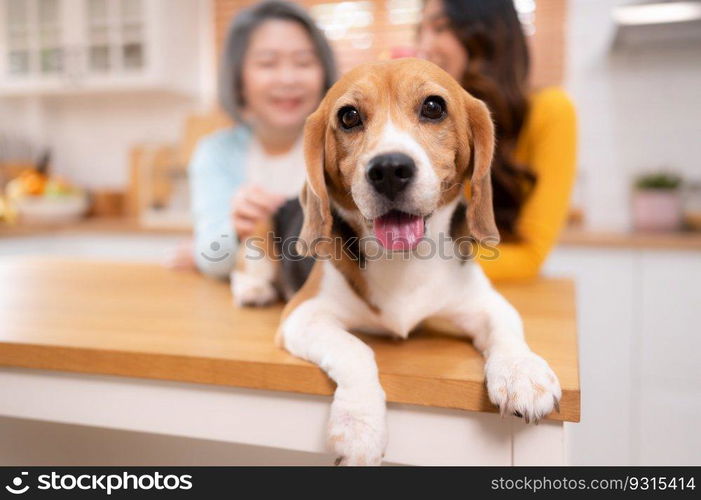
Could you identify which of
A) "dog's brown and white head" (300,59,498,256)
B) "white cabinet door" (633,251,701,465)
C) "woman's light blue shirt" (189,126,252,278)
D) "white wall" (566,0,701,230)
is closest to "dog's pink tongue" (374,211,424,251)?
"dog's brown and white head" (300,59,498,256)

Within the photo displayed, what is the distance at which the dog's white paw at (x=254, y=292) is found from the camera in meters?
1.12

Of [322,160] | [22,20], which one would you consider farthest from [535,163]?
[22,20]

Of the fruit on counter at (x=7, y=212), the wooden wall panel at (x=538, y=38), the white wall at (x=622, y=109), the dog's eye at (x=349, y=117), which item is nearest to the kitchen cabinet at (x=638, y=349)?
the white wall at (x=622, y=109)

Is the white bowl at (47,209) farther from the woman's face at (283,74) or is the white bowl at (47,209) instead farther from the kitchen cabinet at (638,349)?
the kitchen cabinet at (638,349)

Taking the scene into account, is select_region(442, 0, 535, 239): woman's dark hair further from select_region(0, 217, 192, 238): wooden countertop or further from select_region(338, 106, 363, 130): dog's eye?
select_region(0, 217, 192, 238): wooden countertop

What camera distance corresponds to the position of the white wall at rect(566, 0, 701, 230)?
2719mm

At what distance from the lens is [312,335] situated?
30.7 inches

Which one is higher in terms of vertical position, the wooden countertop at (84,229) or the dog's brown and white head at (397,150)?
the wooden countertop at (84,229)

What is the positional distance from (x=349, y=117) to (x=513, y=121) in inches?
29.8

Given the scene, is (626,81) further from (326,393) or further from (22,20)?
(22,20)

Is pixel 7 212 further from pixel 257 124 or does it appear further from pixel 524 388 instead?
pixel 524 388

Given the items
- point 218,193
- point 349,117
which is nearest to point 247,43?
point 218,193

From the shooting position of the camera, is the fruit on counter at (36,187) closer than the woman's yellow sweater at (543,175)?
No

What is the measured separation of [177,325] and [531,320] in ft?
1.96
